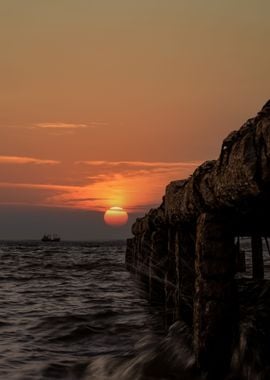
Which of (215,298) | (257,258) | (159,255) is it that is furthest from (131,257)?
(215,298)

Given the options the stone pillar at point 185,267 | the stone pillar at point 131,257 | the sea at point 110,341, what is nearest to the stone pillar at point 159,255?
the sea at point 110,341

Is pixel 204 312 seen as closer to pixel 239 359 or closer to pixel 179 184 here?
pixel 239 359

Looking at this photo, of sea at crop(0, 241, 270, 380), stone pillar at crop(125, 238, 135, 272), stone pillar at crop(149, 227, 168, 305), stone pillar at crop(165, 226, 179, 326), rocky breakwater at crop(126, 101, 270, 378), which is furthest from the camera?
stone pillar at crop(125, 238, 135, 272)

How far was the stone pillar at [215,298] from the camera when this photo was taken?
6.59 m

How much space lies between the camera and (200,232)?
680 cm

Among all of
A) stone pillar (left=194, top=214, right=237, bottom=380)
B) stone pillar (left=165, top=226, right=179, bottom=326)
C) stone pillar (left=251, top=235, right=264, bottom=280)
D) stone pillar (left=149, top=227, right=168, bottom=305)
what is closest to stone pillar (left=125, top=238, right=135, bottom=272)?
stone pillar (left=149, top=227, right=168, bottom=305)

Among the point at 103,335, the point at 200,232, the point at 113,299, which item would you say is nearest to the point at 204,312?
the point at 200,232

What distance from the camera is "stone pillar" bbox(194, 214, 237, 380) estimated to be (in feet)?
21.6

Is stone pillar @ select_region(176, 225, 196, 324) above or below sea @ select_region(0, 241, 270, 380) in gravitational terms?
above

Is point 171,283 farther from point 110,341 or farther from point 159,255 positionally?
point 159,255

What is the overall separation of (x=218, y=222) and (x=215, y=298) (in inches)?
38.6

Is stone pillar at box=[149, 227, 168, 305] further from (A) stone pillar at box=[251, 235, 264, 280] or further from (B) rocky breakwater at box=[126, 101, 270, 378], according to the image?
(B) rocky breakwater at box=[126, 101, 270, 378]

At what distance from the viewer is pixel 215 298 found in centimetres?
667

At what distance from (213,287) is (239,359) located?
925 millimetres
